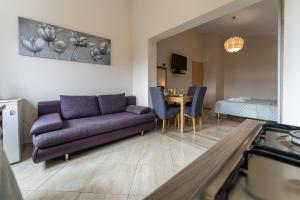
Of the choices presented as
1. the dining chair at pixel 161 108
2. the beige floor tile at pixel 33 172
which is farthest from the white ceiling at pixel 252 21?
the beige floor tile at pixel 33 172

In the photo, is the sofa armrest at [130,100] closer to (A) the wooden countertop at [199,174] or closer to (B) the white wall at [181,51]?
(B) the white wall at [181,51]

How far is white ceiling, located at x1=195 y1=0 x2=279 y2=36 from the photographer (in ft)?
12.7

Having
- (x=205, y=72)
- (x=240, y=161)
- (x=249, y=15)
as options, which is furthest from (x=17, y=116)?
(x=205, y=72)

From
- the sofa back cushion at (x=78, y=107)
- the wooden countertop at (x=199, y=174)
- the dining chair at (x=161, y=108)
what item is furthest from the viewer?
the dining chair at (x=161, y=108)

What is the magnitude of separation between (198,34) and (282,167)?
6663 mm

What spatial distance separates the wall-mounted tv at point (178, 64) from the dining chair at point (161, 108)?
6.79ft

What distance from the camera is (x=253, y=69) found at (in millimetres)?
6355

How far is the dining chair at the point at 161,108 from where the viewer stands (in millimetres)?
3123

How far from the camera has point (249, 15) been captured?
4.32 m

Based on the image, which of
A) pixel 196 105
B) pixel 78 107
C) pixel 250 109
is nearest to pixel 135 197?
pixel 78 107

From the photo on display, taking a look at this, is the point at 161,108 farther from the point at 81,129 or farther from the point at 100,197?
the point at 100,197

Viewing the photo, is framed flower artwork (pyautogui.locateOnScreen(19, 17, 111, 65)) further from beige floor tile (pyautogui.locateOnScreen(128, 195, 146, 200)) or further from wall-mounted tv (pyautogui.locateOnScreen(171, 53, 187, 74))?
beige floor tile (pyautogui.locateOnScreen(128, 195, 146, 200))

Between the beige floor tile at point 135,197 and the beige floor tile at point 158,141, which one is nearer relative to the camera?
the beige floor tile at point 135,197

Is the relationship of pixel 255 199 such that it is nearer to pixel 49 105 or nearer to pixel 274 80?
pixel 49 105
